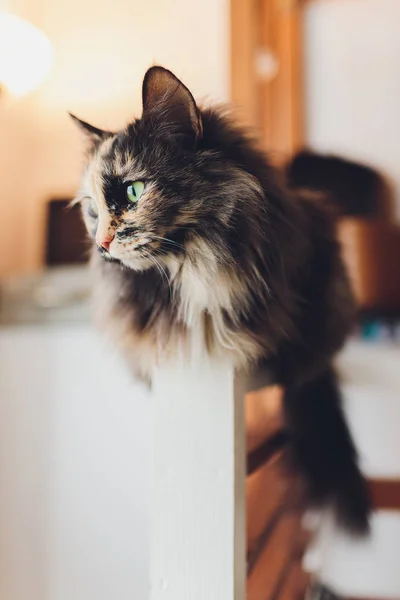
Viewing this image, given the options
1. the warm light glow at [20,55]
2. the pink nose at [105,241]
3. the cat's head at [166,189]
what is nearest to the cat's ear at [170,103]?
the cat's head at [166,189]

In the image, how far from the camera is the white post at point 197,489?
0.57 meters

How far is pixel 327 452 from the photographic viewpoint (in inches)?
34.9

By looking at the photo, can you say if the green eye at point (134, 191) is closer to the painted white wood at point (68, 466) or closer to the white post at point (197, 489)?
the white post at point (197, 489)

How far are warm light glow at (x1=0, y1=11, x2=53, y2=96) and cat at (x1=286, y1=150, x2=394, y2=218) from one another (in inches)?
24.7

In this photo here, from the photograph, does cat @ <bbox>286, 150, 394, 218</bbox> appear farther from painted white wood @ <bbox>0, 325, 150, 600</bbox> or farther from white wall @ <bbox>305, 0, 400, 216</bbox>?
painted white wood @ <bbox>0, 325, 150, 600</bbox>

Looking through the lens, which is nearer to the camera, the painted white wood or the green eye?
the green eye

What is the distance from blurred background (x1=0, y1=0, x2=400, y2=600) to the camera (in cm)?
103

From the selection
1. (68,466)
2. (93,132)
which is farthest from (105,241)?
(68,466)

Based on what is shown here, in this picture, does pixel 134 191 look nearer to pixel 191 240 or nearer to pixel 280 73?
pixel 191 240

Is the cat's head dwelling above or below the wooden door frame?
below

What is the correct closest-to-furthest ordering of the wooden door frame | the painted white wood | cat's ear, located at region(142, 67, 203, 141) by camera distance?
cat's ear, located at region(142, 67, 203, 141)
the painted white wood
the wooden door frame

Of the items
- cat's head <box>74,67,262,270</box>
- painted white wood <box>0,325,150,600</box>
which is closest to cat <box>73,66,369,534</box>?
cat's head <box>74,67,262,270</box>

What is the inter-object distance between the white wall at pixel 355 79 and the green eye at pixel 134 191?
4.00 feet

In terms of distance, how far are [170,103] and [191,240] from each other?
14 centimetres
